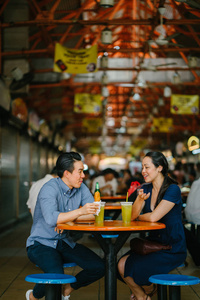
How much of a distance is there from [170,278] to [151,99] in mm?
21156

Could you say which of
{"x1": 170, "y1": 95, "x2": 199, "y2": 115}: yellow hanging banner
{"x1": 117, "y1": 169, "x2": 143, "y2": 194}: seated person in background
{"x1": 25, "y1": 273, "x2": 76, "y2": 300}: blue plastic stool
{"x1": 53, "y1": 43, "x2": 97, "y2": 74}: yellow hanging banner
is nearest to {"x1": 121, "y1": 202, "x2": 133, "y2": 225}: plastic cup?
{"x1": 25, "y1": 273, "x2": 76, "y2": 300}: blue plastic stool

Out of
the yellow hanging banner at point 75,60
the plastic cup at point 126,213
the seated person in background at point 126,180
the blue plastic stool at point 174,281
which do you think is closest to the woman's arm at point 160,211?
the plastic cup at point 126,213

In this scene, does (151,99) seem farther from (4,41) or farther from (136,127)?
(4,41)

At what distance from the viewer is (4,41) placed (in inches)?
435

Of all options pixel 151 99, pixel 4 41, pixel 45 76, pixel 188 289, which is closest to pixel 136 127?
pixel 151 99

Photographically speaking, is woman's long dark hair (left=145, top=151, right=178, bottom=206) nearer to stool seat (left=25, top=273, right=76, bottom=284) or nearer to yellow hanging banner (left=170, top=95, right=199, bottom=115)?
stool seat (left=25, top=273, right=76, bottom=284)

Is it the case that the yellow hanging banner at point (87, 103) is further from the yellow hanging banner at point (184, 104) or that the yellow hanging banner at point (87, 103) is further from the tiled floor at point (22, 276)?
the tiled floor at point (22, 276)

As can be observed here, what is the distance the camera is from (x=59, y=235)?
412cm

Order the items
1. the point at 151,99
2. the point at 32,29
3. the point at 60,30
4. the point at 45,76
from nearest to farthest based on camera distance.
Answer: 1. the point at 32,29
2. the point at 60,30
3. the point at 45,76
4. the point at 151,99

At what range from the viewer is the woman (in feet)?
13.5

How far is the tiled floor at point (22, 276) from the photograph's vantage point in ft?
17.8

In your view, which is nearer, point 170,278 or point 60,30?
point 170,278

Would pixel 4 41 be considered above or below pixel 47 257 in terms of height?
above

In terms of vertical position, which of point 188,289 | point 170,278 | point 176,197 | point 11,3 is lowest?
point 188,289
